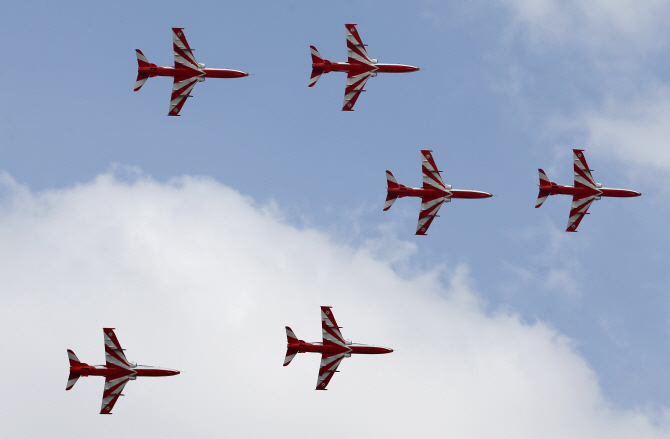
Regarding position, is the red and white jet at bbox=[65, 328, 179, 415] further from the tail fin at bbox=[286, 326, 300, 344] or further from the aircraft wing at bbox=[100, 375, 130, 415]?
the tail fin at bbox=[286, 326, 300, 344]

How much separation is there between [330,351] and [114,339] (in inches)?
1365

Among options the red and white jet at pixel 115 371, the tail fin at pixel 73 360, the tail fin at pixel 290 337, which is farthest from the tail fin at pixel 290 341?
the tail fin at pixel 73 360

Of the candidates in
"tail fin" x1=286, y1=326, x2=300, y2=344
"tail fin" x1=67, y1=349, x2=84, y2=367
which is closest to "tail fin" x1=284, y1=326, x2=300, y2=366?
"tail fin" x1=286, y1=326, x2=300, y2=344

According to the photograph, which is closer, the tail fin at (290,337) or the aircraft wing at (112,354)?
the aircraft wing at (112,354)

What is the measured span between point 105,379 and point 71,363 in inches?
244

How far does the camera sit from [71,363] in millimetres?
194500

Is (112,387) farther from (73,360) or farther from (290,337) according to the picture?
(290,337)

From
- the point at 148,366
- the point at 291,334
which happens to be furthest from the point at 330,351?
the point at 148,366

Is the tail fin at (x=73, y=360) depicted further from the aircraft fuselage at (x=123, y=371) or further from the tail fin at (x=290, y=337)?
the tail fin at (x=290, y=337)

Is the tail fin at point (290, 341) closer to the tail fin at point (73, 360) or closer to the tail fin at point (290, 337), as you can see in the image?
the tail fin at point (290, 337)

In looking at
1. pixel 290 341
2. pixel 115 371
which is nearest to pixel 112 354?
pixel 115 371

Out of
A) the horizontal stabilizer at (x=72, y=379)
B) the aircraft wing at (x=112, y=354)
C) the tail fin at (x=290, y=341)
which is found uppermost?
the tail fin at (x=290, y=341)

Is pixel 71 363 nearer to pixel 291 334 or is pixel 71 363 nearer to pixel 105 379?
pixel 105 379

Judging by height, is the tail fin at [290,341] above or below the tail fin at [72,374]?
above
